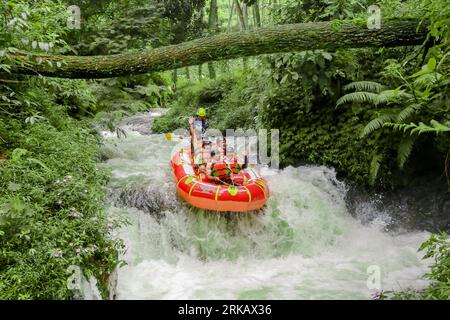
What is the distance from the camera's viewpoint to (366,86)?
23.5ft

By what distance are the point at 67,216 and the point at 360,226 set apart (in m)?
4.95

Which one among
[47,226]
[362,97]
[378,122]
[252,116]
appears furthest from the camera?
[252,116]

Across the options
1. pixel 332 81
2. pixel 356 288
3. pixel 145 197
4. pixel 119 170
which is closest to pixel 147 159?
pixel 119 170

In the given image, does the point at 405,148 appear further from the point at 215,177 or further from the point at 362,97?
the point at 215,177

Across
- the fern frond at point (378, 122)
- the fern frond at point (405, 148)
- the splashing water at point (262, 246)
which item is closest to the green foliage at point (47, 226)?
the splashing water at point (262, 246)

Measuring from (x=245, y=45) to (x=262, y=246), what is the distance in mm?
3234

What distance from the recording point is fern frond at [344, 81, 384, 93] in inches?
Result: 279

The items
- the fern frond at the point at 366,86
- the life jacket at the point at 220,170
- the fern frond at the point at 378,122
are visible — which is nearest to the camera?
the fern frond at the point at 378,122

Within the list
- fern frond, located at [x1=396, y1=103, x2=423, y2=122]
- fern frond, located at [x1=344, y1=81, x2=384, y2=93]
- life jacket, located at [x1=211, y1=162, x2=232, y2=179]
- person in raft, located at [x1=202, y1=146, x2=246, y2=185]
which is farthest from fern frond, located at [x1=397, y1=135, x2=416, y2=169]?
life jacket, located at [x1=211, y1=162, x2=232, y2=179]

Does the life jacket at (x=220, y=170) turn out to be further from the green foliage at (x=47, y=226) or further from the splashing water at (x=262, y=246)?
the green foliage at (x=47, y=226)

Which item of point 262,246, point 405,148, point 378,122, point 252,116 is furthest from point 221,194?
point 252,116

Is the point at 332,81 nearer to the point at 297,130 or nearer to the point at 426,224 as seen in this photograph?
the point at 297,130

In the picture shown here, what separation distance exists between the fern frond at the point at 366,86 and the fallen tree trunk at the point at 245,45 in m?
1.06

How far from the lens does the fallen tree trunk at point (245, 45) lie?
6.02 meters
